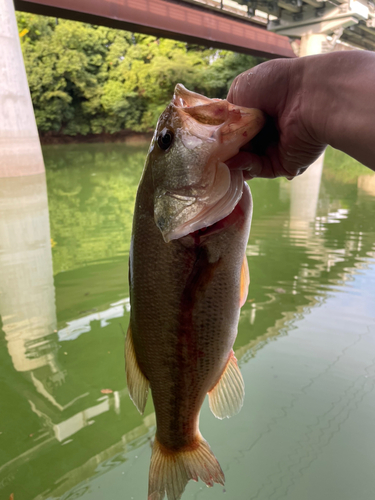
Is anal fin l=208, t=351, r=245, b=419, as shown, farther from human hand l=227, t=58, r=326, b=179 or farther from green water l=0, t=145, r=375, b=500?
green water l=0, t=145, r=375, b=500

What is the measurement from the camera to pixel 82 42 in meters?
32.5

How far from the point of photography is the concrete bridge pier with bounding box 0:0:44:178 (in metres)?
12.6

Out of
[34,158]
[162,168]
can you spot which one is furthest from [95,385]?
[34,158]

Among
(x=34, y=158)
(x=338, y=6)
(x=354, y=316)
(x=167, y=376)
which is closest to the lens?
(x=167, y=376)

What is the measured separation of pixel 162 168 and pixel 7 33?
1393 centimetres

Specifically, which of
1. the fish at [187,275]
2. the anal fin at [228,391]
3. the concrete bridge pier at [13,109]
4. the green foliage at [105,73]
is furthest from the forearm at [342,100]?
the green foliage at [105,73]

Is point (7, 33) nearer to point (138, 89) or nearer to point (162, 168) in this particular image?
point (162, 168)

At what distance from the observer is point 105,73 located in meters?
34.2

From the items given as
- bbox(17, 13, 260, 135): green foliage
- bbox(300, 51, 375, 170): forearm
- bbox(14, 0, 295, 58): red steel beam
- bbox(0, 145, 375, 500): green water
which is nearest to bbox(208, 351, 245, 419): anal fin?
bbox(300, 51, 375, 170): forearm

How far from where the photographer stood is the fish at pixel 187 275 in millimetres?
1279

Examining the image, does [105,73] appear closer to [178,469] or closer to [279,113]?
[279,113]

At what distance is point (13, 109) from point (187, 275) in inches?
535

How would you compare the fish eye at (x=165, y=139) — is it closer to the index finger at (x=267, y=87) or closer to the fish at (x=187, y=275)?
the fish at (x=187, y=275)

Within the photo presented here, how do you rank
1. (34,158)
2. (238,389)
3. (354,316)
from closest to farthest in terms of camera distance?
(238,389) → (354,316) → (34,158)
